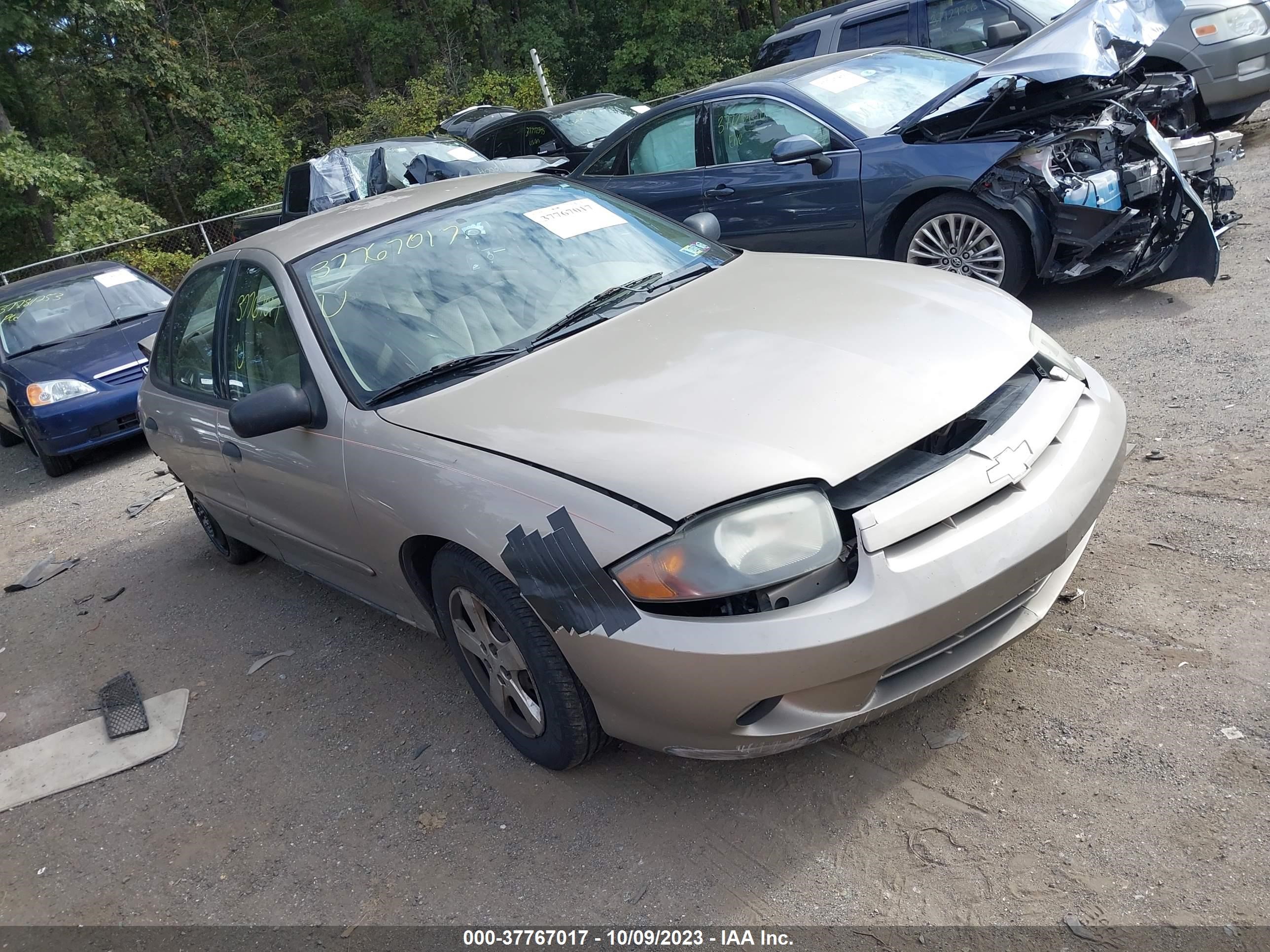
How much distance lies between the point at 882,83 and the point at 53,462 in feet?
23.7

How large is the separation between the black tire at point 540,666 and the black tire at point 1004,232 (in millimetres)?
3649

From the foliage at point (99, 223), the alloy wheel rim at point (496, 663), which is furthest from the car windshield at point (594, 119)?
the foliage at point (99, 223)

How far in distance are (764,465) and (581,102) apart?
35.2 ft

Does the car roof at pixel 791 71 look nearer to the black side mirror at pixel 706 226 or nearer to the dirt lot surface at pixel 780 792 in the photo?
the black side mirror at pixel 706 226

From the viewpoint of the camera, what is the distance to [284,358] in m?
3.57

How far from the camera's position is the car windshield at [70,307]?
8.84 m

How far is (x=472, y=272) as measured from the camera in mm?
3545

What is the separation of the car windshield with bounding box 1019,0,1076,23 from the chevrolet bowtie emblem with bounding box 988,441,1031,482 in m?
7.43

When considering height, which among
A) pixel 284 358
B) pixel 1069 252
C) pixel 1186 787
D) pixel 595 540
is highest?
pixel 284 358

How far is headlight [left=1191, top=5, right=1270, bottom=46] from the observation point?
26.1 ft

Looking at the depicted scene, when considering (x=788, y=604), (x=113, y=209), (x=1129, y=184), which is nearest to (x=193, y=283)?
(x=788, y=604)

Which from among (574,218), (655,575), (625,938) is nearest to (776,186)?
(574,218)

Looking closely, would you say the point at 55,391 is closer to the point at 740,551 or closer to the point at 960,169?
the point at 960,169

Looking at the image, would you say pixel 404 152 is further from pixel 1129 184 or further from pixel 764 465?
pixel 764 465
